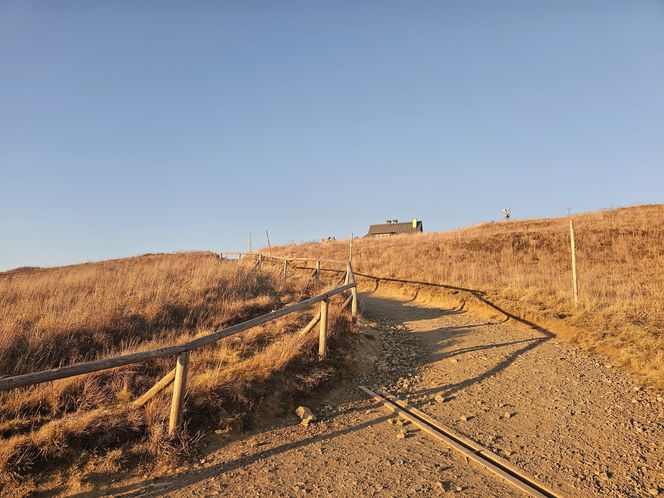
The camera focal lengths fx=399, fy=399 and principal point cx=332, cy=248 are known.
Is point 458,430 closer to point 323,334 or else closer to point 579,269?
point 323,334

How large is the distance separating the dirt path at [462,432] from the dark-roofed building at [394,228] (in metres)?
55.3

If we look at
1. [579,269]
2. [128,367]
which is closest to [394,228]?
[579,269]

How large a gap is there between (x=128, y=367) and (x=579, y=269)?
17924mm

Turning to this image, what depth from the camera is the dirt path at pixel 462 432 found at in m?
4.12

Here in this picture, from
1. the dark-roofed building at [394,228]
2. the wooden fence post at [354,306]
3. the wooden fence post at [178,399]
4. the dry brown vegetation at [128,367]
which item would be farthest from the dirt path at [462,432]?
the dark-roofed building at [394,228]

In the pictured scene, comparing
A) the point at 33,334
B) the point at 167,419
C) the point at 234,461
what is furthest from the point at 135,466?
the point at 33,334

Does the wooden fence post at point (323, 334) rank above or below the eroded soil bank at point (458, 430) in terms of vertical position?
above

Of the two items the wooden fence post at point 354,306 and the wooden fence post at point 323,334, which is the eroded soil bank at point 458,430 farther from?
the wooden fence post at point 354,306

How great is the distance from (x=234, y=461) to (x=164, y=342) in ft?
12.9

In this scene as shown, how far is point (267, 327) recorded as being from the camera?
8.34 metres

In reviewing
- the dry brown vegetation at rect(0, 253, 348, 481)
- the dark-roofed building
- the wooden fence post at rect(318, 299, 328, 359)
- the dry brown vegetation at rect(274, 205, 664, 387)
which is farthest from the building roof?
the wooden fence post at rect(318, 299, 328, 359)

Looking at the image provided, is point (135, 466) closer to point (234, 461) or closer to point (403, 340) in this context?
point (234, 461)

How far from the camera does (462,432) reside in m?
5.31

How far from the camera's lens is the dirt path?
4.12m
